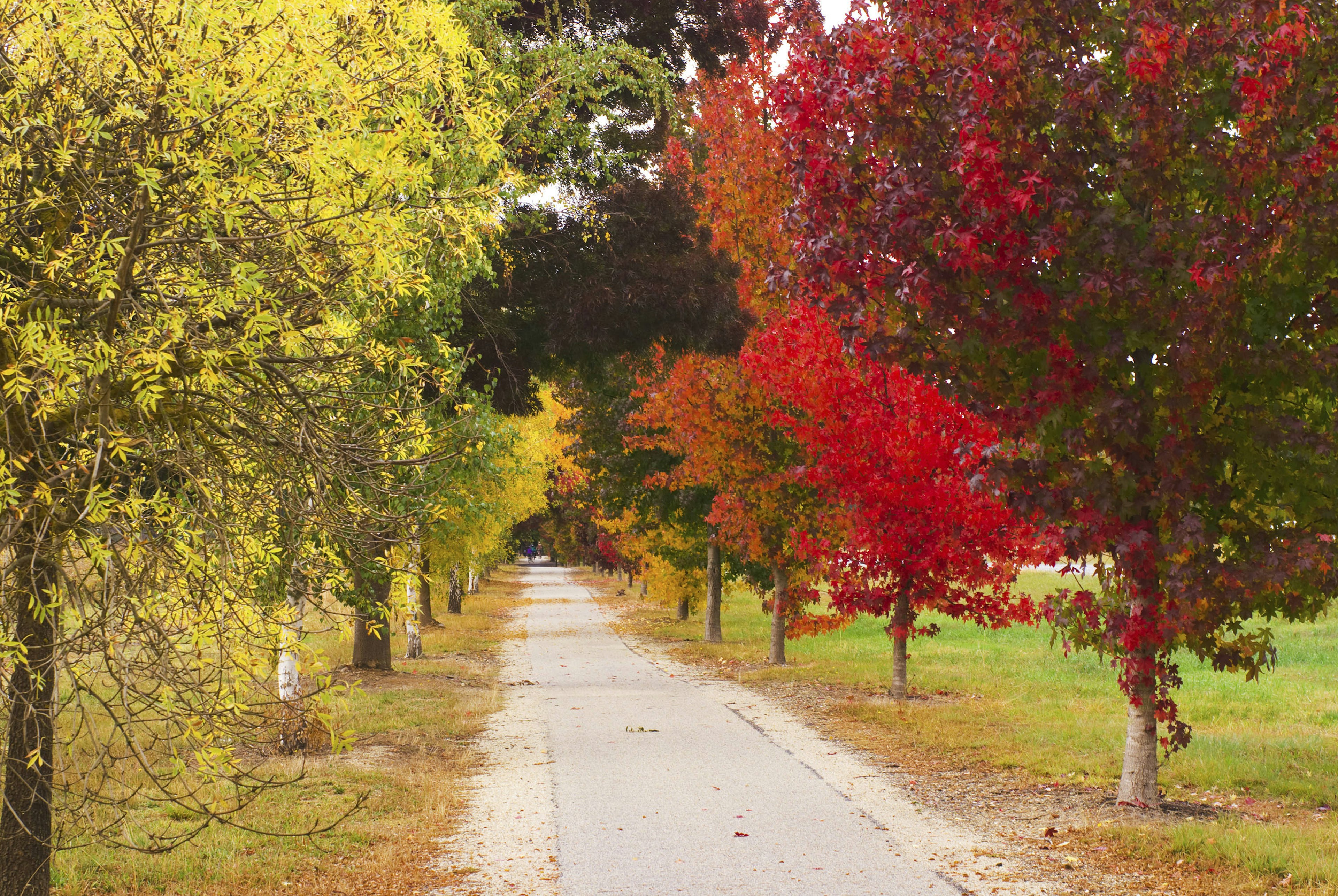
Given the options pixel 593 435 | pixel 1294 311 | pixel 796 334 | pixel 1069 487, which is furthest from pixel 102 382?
pixel 593 435

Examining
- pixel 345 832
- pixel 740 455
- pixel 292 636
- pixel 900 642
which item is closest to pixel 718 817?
pixel 345 832

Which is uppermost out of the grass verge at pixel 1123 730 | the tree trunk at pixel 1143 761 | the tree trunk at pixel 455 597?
the tree trunk at pixel 1143 761

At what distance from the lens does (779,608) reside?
61.2ft

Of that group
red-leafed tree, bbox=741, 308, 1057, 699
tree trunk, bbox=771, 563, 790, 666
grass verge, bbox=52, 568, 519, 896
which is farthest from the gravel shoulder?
tree trunk, bbox=771, 563, 790, 666

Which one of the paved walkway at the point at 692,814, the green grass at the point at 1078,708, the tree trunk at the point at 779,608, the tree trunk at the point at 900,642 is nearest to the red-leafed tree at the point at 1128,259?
the green grass at the point at 1078,708

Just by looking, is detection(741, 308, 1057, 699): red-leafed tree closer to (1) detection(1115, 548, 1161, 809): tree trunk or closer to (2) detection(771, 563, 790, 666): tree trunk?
(1) detection(1115, 548, 1161, 809): tree trunk

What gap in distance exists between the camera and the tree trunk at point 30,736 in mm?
4930

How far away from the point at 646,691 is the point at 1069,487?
34.3ft

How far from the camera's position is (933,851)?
7.48 m

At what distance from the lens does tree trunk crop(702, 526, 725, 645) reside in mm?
24547

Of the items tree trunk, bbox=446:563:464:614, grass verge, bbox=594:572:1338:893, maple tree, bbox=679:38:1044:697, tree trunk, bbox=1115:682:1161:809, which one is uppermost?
maple tree, bbox=679:38:1044:697

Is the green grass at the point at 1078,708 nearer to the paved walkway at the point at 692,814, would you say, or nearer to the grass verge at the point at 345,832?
the paved walkway at the point at 692,814

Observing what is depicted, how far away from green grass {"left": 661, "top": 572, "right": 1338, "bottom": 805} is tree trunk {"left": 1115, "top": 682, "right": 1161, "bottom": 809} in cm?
88

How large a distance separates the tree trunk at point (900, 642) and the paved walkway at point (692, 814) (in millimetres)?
1983
